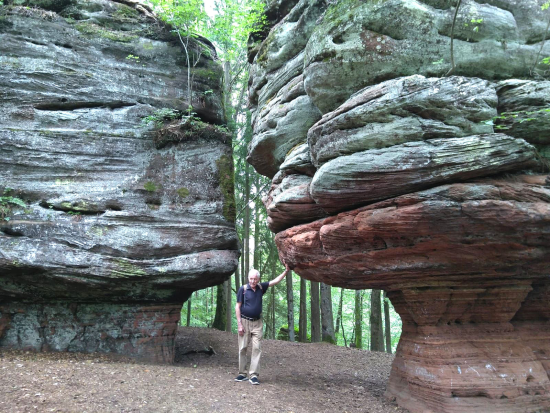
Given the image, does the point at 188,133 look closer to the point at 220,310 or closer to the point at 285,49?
the point at 285,49

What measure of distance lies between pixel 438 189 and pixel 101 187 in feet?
27.5

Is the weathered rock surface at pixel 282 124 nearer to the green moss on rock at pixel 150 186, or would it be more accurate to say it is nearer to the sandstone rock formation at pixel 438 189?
the sandstone rock formation at pixel 438 189

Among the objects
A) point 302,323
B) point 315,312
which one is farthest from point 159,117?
point 302,323

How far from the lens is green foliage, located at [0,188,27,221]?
9.53 m

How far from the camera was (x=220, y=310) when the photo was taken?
1678cm

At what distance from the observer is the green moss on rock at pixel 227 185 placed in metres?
11.2

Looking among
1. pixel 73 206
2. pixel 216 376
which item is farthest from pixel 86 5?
pixel 216 376

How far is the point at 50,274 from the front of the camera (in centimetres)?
915

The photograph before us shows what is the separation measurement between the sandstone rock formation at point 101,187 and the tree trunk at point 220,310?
19.2 ft

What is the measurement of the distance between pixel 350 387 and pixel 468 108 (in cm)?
624

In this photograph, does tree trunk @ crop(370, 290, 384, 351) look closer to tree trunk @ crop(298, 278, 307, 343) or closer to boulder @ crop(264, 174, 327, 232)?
tree trunk @ crop(298, 278, 307, 343)

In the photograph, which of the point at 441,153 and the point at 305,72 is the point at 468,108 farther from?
the point at 305,72

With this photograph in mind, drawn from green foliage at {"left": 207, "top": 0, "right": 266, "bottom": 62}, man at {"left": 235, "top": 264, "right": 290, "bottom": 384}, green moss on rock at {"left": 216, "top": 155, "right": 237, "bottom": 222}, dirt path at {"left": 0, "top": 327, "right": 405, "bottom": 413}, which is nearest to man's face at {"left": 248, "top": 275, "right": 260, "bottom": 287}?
man at {"left": 235, "top": 264, "right": 290, "bottom": 384}

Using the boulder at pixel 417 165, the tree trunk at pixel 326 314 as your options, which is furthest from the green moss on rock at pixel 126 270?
the tree trunk at pixel 326 314
